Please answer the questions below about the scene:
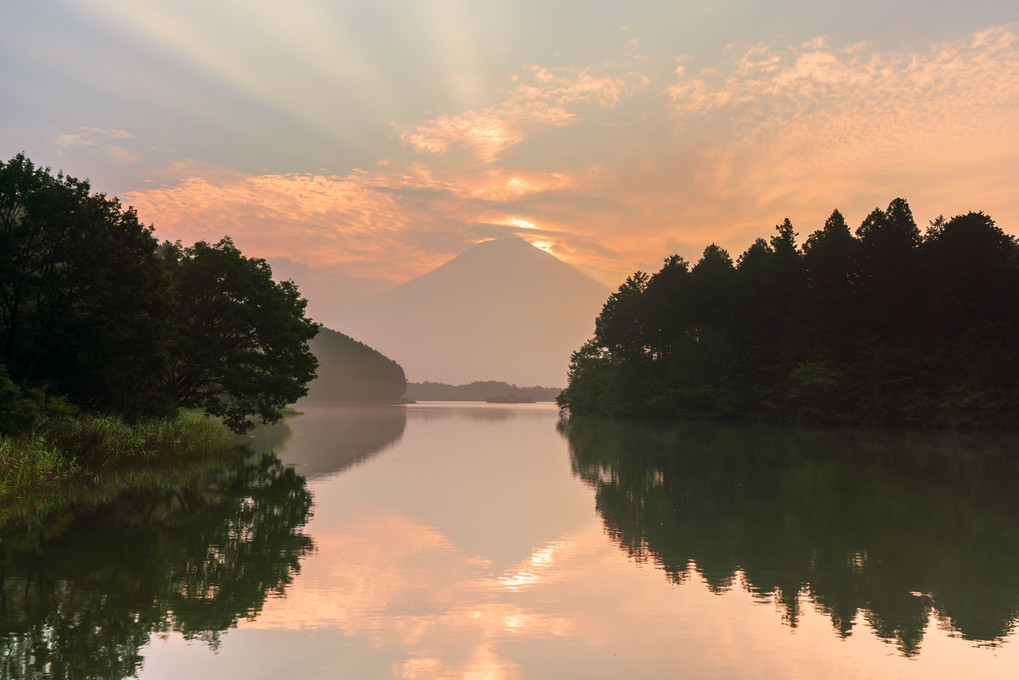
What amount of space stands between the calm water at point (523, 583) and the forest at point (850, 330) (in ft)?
153

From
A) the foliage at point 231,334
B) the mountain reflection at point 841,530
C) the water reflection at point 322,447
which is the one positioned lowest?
the water reflection at point 322,447

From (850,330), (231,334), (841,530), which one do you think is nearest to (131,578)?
(841,530)

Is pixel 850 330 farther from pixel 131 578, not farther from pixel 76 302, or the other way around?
pixel 131 578

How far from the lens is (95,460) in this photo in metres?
28.1

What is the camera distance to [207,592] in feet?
38.1

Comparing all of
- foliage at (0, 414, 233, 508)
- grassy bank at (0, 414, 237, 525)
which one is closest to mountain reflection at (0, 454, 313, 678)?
grassy bank at (0, 414, 237, 525)

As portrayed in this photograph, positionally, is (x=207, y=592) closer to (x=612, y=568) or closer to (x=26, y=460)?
(x=612, y=568)

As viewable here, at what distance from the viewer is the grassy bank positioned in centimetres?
2105

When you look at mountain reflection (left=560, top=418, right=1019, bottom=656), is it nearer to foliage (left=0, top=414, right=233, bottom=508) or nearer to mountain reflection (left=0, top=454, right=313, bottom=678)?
mountain reflection (left=0, top=454, right=313, bottom=678)

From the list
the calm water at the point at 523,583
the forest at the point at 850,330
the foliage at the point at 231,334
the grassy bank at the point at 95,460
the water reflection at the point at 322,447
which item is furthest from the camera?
the forest at the point at 850,330

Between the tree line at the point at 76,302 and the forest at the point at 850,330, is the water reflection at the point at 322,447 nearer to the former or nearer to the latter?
the tree line at the point at 76,302

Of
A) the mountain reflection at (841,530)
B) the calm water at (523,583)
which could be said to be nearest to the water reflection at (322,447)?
the calm water at (523,583)

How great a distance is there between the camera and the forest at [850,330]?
66000mm

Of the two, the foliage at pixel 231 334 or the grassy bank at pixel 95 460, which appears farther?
the foliage at pixel 231 334
